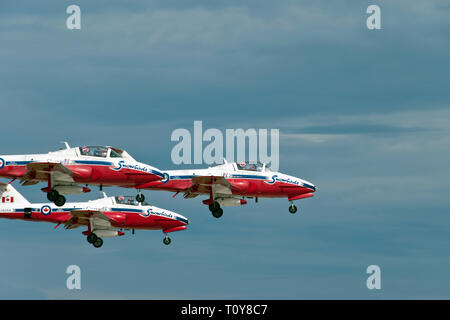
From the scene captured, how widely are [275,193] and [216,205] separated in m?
6.69

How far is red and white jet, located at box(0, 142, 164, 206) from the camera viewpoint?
131m

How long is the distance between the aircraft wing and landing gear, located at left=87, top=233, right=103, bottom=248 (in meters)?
11.4

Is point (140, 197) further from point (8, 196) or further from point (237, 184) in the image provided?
point (8, 196)

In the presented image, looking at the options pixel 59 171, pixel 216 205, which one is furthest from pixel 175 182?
pixel 59 171

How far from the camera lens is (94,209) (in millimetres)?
144875

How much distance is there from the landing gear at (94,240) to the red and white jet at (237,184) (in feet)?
28.6

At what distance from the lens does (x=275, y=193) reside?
142250 millimetres

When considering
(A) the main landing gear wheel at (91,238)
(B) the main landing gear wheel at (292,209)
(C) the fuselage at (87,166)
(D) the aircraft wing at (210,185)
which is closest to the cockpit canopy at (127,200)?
(A) the main landing gear wheel at (91,238)

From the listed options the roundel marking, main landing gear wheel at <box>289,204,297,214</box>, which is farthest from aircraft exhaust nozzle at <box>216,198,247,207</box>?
the roundel marking

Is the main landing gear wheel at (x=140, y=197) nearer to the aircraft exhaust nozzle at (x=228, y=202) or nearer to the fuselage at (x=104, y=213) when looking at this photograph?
the fuselage at (x=104, y=213)

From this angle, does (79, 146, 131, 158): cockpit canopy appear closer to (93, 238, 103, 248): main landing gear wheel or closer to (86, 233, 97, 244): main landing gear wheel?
(86, 233, 97, 244): main landing gear wheel

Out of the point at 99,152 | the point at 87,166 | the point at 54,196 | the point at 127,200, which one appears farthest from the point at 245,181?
the point at 54,196

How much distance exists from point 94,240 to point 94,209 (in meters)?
3.44
